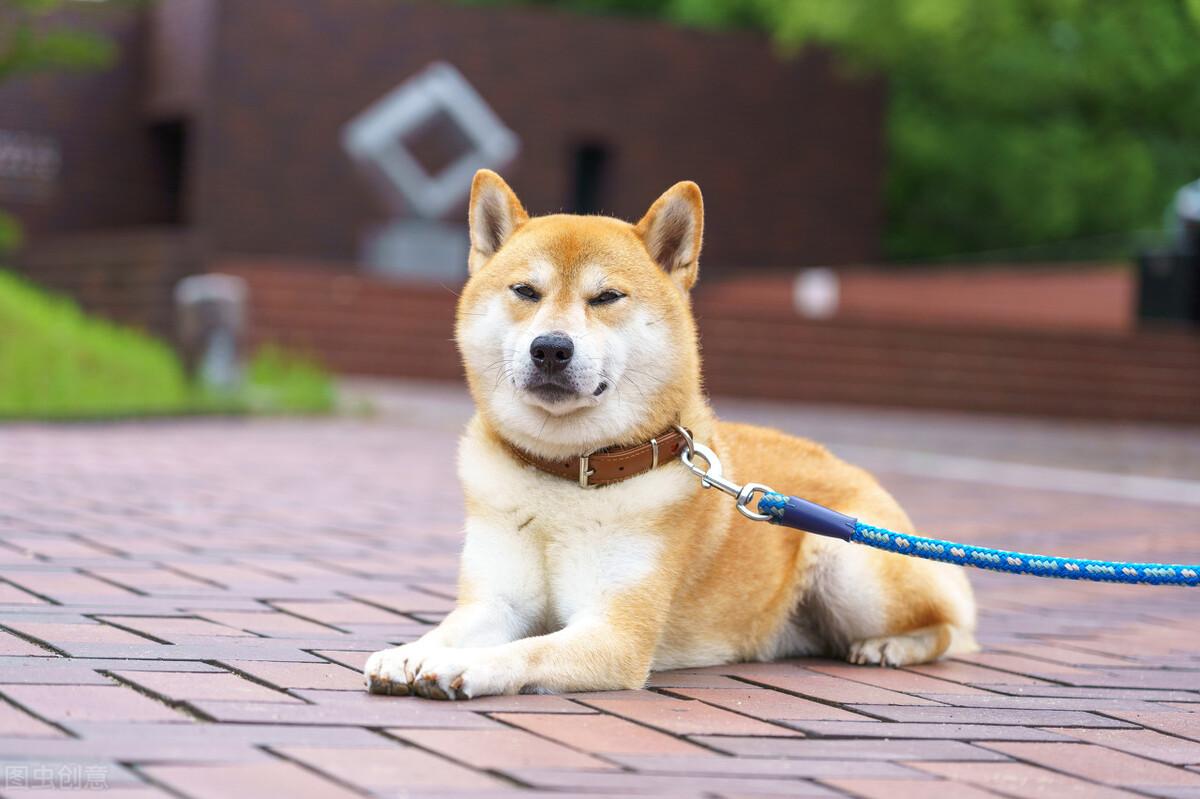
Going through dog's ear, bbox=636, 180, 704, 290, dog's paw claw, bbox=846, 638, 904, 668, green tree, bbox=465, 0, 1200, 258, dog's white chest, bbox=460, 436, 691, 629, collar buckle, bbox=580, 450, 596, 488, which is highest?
green tree, bbox=465, 0, 1200, 258

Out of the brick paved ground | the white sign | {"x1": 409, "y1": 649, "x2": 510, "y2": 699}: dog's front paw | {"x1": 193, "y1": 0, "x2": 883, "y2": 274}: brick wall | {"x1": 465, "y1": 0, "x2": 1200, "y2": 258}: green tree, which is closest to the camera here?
the brick paved ground

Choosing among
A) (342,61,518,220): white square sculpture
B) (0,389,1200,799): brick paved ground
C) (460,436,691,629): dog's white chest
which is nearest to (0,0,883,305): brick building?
(342,61,518,220): white square sculpture

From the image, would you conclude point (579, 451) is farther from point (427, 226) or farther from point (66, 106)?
point (66, 106)

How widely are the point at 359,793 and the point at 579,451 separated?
1407 millimetres

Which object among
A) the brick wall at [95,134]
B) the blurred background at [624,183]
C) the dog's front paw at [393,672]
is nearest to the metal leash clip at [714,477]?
the dog's front paw at [393,672]

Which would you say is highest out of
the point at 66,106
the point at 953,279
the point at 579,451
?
the point at 66,106

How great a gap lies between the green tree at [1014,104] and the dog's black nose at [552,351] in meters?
14.2

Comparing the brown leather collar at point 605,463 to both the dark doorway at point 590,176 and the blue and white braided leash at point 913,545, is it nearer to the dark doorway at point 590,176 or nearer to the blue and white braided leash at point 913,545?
the blue and white braided leash at point 913,545

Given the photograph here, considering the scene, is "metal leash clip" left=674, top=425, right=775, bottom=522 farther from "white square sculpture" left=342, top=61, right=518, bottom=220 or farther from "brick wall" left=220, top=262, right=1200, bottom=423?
"white square sculpture" left=342, top=61, right=518, bottom=220

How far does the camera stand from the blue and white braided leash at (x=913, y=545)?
3707 mm

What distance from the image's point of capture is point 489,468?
13.2ft

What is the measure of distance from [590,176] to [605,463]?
25.6 metres

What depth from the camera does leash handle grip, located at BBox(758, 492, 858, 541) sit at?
388 cm

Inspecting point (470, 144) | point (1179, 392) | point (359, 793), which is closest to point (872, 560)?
point (359, 793)
